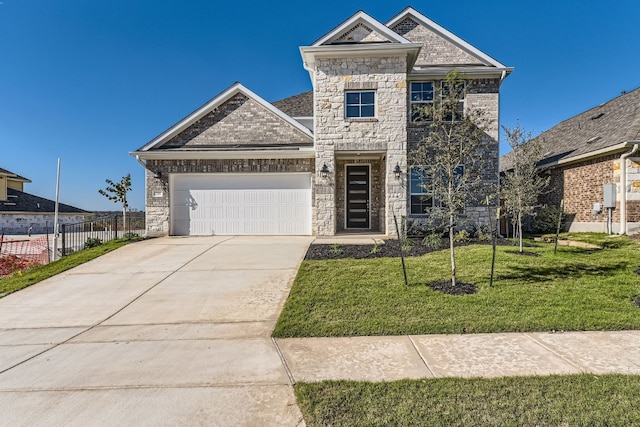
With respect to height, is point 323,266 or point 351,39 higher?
point 351,39

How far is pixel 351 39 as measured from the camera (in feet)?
39.3

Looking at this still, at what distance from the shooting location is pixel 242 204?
1289 centimetres

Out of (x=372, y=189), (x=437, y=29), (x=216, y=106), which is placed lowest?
(x=372, y=189)

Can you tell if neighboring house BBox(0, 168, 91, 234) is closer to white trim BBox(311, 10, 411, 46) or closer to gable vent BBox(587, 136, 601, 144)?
white trim BBox(311, 10, 411, 46)

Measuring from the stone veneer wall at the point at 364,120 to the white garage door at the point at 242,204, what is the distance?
1.26 metres

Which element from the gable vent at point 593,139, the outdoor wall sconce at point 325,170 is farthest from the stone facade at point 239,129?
the gable vent at point 593,139

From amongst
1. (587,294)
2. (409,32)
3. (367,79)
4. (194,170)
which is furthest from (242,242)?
(409,32)

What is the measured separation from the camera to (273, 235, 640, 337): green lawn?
4.63 m

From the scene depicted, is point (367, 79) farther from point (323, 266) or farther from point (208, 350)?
point (208, 350)

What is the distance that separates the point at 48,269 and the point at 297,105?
12090 mm

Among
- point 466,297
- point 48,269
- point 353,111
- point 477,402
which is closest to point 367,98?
point 353,111

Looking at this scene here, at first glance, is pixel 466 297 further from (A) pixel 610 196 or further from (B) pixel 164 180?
(B) pixel 164 180

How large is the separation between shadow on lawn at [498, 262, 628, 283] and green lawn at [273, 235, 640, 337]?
0.02 meters

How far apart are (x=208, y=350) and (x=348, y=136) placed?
929 cm
